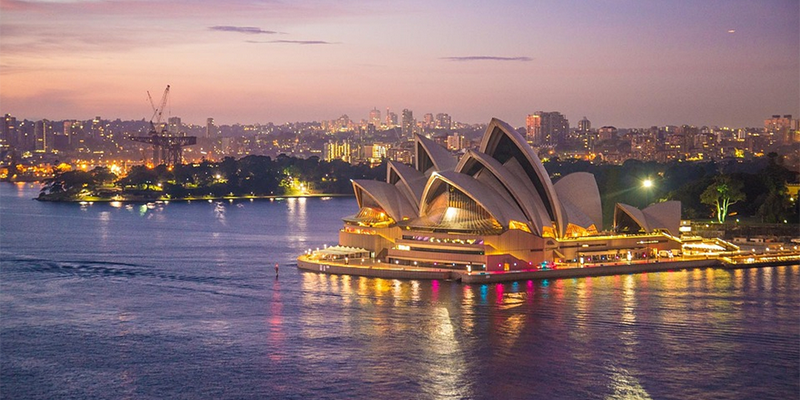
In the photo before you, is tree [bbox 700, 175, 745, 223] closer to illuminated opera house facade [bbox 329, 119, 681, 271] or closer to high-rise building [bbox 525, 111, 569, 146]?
illuminated opera house facade [bbox 329, 119, 681, 271]

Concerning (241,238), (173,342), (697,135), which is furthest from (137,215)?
(697,135)

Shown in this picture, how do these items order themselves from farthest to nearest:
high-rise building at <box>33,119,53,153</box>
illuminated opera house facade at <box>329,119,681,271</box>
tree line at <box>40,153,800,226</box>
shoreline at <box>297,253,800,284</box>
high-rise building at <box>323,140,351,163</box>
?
high-rise building at <box>33,119,53,153</box>
high-rise building at <box>323,140,351,163</box>
tree line at <box>40,153,800,226</box>
illuminated opera house facade at <box>329,119,681,271</box>
shoreline at <box>297,253,800,284</box>

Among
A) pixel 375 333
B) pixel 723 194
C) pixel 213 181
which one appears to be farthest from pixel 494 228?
pixel 213 181

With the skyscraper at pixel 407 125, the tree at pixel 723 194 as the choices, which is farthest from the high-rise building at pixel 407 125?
the tree at pixel 723 194

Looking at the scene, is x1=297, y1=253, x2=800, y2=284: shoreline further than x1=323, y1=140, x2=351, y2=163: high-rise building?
No

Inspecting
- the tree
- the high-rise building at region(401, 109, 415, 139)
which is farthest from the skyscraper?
the tree

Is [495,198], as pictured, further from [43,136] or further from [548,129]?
[43,136]

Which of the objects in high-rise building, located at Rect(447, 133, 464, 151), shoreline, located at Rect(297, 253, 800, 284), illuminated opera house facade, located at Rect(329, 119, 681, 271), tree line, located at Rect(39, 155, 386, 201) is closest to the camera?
shoreline, located at Rect(297, 253, 800, 284)
